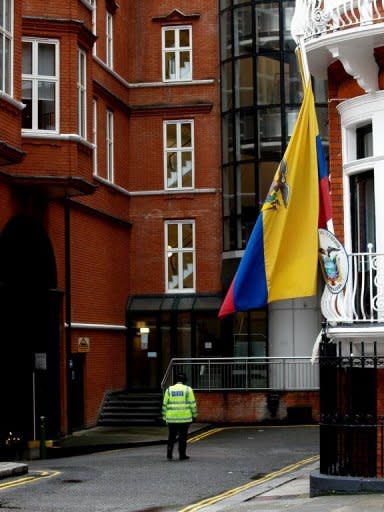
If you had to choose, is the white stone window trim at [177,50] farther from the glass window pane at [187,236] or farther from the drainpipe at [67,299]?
the drainpipe at [67,299]

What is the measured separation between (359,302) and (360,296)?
0.09 metres

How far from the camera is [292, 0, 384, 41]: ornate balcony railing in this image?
15.6 meters

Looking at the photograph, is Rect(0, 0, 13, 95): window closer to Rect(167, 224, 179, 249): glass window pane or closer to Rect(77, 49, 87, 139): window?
Rect(77, 49, 87, 139): window

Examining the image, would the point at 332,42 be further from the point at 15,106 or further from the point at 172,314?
the point at 172,314

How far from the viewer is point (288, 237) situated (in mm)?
15484

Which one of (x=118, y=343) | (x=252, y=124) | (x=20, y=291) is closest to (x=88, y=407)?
(x=118, y=343)

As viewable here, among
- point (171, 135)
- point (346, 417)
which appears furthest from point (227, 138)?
point (346, 417)

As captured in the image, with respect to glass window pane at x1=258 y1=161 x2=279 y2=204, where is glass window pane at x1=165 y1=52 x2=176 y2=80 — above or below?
above

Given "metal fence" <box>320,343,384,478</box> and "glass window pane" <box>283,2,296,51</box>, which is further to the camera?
"glass window pane" <box>283,2,296,51</box>

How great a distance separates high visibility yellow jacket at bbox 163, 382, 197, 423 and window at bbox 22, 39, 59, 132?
24.3ft

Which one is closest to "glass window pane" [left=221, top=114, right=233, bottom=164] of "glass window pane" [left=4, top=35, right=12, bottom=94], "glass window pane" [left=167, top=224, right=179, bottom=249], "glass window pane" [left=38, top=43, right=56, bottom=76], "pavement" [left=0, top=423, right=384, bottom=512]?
"glass window pane" [left=167, top=224, right=179, bottom=249]

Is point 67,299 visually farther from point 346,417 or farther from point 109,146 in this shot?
point 346,417

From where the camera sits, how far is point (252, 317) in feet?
120

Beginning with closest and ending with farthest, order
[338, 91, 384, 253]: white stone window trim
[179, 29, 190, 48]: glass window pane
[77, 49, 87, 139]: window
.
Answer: [338, 91, 384, 253]: white stone window trim < [77, 49, 87, 139]: window < [179, 29, 190, 48]: glass window pane
